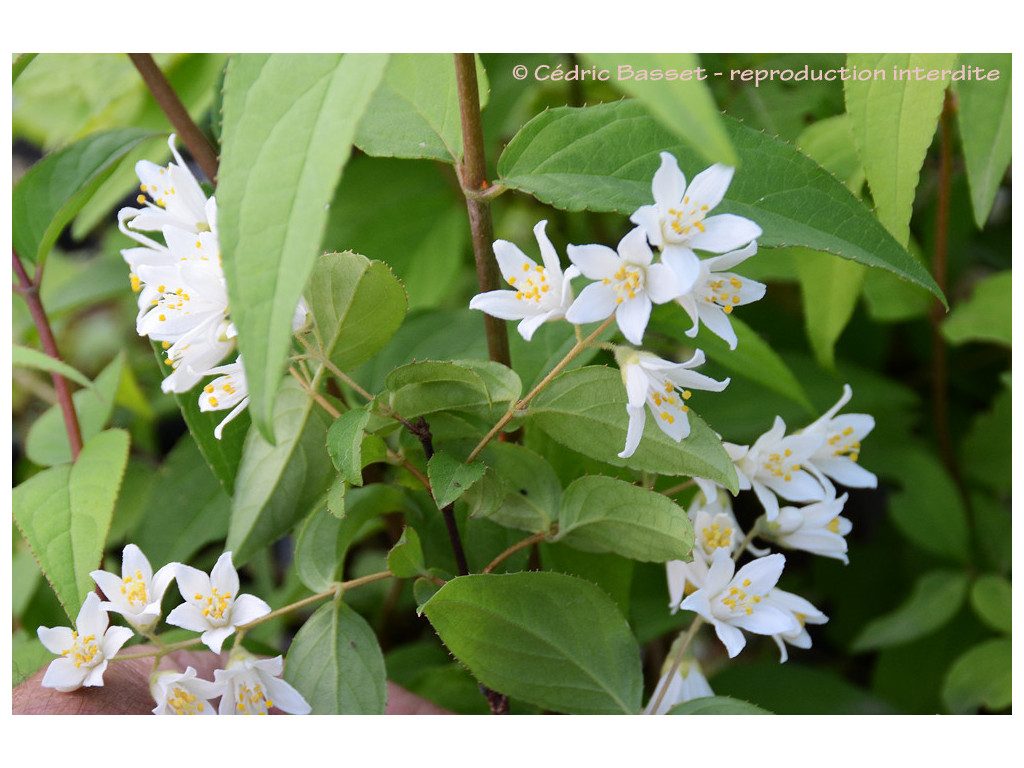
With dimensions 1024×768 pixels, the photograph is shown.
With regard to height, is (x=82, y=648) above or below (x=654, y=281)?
below

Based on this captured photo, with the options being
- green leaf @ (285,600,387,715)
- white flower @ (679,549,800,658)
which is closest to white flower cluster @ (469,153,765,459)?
white flower @ (679,549,800,658)

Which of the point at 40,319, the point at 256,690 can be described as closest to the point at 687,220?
the point at 256,690

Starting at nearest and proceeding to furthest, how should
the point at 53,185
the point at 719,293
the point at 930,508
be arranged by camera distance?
the point at 719,293, the point at 53,185, the point at 930,508

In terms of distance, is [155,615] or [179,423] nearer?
[155,615]

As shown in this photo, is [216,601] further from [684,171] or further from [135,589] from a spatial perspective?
[684,171]
